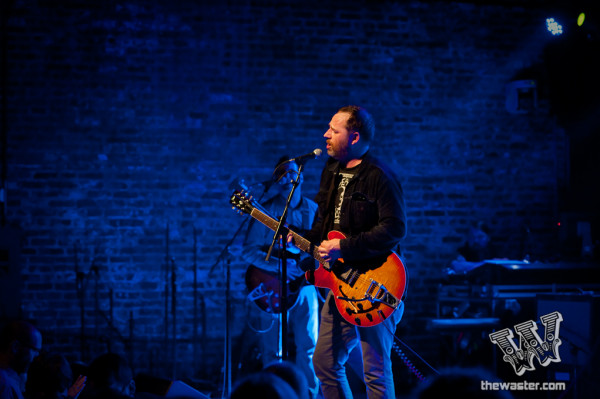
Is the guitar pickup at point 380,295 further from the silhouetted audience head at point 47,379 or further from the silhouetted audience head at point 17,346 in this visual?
the silhouetted audience head at point 17,346

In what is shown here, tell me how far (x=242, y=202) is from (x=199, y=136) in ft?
7.75

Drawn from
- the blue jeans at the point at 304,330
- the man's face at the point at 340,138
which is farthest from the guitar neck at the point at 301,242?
the blue jeans at the point at 304,330

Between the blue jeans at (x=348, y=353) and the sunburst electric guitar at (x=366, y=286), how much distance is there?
2.9 inches

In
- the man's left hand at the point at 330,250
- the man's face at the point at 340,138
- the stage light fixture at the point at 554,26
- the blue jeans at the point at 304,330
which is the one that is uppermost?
the stage light fixture at the point at 554,26

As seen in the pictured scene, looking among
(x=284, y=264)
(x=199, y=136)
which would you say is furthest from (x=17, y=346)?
(x=199, y=136)

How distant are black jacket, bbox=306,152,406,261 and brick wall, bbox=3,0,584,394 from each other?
279 centimetres

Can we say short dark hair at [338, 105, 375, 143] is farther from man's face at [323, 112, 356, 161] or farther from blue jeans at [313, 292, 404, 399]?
blue jeans at [313, 292, 404, 399]

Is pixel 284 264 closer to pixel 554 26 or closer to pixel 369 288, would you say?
pixel 369 288

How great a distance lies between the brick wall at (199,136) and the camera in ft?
21.1

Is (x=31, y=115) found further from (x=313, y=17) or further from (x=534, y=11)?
(x=534, y=11)

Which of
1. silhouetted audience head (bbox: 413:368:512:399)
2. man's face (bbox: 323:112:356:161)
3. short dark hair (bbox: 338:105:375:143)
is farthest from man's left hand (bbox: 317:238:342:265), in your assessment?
silhouetted audience head (bbox: 413:368:512:399)

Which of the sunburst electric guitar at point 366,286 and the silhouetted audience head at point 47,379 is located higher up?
the sunburst electric guitar at point 366,286

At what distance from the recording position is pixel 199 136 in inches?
261

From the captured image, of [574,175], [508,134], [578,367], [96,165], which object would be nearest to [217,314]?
[96,165]
